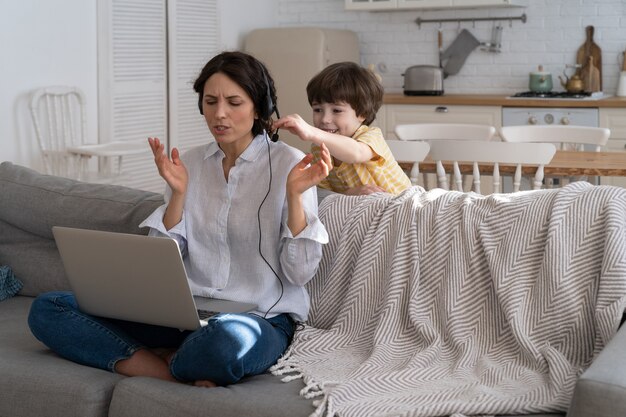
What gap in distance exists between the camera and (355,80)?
3.05 meters

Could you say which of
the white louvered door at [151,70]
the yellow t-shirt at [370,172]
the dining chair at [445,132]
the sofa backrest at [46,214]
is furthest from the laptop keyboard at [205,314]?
the white louvered door at [151,70]

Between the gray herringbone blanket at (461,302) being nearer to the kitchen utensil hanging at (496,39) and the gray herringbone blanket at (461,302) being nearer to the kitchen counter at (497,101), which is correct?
the kitchen counter at (497,101)

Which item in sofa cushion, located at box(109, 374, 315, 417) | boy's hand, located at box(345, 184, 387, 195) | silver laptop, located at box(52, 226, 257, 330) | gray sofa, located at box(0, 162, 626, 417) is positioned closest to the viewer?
gray sofa, located at box(0, 162, 626, 417)

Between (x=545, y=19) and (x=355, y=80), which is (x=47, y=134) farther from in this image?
(x=545, y=19)

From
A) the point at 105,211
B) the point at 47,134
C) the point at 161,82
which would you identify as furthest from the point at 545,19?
the point at 105,211

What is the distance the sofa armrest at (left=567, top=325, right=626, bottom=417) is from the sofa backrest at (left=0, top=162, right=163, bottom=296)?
1.51m

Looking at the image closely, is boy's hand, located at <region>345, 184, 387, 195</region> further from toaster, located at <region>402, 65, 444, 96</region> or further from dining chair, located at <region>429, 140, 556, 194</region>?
toaster, located at <region>402, 65, 444, 96</region>

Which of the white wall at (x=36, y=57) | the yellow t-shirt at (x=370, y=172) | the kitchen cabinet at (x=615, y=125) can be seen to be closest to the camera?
the yellow t-shirt at (x=370, y=172)

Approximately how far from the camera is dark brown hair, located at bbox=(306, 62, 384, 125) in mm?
3047

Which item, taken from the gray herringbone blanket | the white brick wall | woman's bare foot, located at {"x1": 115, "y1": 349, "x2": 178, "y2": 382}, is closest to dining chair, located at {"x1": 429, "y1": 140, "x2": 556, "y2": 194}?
the gray herringbone blanket

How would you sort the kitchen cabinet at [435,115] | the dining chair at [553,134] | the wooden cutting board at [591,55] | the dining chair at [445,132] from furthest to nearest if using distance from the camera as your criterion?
1. the wooden cutting board at [591,55]
2. the kitchen cabinet at [435,115]
3. the dining chair at [445,132]
4. the dining chair at [553,134]

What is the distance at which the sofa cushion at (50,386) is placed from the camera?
2.16 metres

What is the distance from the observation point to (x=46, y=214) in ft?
9.59

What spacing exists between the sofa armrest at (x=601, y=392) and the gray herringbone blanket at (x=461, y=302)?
0.24m
